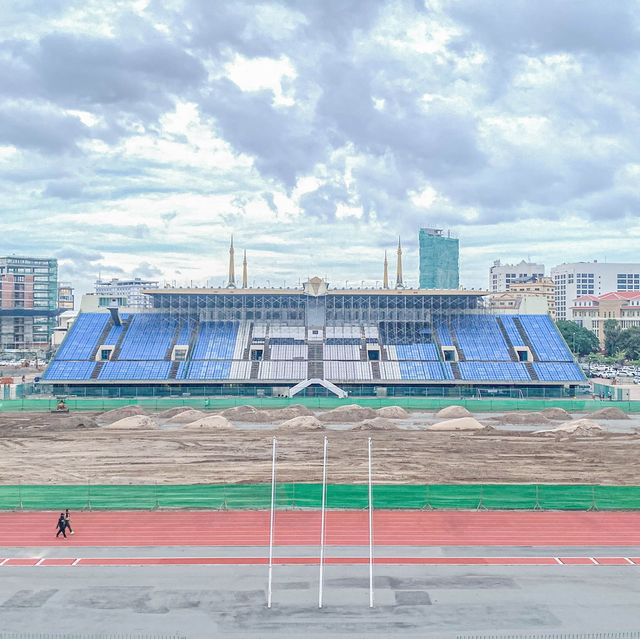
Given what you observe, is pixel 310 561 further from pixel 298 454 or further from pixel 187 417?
pixel 187 417

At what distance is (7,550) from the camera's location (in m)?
28.7

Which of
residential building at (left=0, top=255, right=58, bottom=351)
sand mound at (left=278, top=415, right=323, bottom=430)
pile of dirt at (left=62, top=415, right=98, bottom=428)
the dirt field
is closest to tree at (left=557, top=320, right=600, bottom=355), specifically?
the dirt field

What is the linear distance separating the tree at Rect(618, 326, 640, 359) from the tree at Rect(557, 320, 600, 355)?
531cm

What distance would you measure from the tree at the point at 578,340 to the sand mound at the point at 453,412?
254ft

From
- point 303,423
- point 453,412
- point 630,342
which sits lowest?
point 303,423

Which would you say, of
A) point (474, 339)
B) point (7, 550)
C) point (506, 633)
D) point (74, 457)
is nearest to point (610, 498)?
point (506, 633)

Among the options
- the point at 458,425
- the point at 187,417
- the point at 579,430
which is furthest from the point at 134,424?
the point at 579,430

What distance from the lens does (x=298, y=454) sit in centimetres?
5106

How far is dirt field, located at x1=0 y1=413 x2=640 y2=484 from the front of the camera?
43625 millimetres

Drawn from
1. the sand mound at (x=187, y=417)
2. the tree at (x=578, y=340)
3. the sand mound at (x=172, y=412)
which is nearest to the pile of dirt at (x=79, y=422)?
the sand mound at (x=187, y=417)

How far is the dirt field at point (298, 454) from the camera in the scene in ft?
143

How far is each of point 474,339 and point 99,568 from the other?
71.9m

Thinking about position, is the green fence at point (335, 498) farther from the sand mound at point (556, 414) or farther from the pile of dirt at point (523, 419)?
the sand mound at point (556, 414)

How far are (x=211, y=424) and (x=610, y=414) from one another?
120 ft
